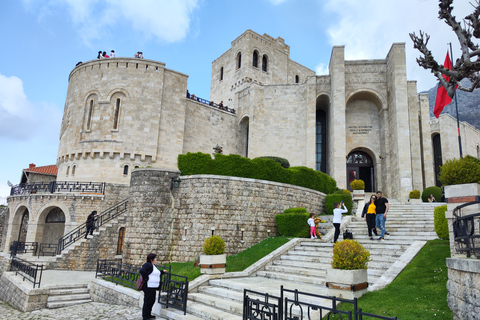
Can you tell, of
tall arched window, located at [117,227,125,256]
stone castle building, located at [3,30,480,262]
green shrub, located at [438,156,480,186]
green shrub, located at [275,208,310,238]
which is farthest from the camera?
stone castle building, located at [3,30,480,262]

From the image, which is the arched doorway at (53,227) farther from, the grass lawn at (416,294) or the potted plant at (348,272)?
the grass lawn at (416,294)

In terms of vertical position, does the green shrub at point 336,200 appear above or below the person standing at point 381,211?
above

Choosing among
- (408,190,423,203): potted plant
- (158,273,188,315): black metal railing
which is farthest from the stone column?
(408,190,423,203): potted plant

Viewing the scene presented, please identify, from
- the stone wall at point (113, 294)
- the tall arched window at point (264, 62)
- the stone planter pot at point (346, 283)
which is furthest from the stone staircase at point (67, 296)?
the tall arched window at point (264, 62)

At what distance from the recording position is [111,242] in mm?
17672

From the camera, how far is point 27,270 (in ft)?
44.2

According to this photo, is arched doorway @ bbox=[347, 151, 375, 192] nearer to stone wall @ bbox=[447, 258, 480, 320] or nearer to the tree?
the tree

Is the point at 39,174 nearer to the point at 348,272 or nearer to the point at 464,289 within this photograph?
the point at 348,272

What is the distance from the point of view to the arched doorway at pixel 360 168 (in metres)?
27.2

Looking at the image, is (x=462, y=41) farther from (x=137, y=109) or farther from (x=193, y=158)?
(x=137, y=109)

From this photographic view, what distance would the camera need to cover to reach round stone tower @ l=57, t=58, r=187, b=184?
23.4 m

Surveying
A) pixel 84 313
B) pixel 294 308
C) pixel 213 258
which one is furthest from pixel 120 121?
pixel 294 308

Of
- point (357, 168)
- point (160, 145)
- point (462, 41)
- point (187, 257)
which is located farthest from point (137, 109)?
point (462, 41)

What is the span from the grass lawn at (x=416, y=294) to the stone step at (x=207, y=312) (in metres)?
2.22
